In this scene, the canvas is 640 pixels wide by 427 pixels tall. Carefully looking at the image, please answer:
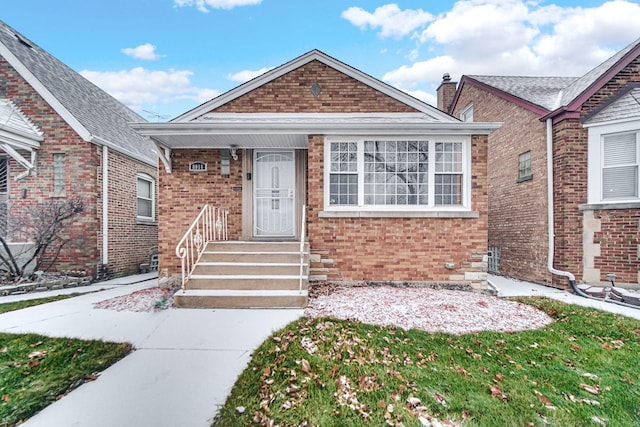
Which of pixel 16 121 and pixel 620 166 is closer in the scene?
pixel 620 166

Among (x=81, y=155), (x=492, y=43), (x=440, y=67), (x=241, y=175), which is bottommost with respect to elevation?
(x=241, y=175)

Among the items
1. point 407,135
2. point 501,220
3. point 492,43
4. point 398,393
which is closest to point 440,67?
point 492,43

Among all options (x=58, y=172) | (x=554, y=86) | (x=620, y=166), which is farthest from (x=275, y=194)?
(x=554, y=86)

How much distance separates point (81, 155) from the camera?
7.95 m

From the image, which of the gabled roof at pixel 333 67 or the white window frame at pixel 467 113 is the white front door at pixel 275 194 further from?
the white window frame at pixel 467 113

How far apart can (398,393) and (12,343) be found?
179 inches

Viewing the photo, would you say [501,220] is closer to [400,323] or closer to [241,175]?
[400,323]

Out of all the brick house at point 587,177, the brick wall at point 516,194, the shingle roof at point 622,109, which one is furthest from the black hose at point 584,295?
the shingle roof at point 622,109

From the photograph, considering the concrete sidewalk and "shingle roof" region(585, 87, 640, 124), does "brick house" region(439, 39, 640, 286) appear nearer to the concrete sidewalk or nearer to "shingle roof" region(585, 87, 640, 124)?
"shingle roof" region(585, 87, 640, 124)

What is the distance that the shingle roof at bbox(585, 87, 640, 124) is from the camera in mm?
6720

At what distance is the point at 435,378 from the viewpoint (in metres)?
2.89

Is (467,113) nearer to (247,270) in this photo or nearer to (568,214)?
(568,214)

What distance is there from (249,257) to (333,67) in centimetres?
558

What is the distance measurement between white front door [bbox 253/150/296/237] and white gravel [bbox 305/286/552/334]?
2.46 metres
